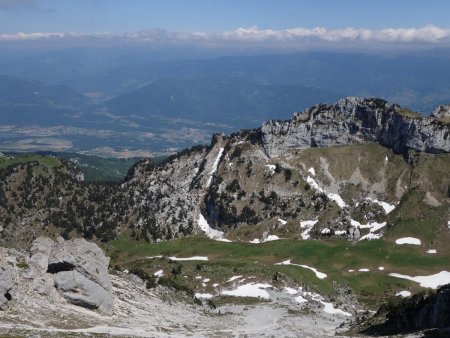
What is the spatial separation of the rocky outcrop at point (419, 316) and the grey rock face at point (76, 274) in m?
32.9

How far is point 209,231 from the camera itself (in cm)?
15975

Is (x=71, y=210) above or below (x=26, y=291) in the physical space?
below

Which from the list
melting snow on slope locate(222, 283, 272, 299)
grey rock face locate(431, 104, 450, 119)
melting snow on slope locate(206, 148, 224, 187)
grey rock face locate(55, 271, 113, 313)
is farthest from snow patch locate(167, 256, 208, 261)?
grey rock face locate(431, 104, 450, 119)

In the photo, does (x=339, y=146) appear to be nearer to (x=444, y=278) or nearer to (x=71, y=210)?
(x=444, y=278)

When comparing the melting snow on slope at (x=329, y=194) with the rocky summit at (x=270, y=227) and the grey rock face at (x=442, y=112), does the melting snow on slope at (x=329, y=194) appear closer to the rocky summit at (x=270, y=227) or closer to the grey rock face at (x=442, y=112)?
the rocky summit at (x=270, y=227)

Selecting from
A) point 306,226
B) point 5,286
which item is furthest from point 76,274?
point 306,226

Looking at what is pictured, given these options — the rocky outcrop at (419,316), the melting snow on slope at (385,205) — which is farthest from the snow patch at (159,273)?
the melting snow on slope at (385,205)

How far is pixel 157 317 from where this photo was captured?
5934 centimetres

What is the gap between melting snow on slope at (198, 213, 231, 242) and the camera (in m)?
154

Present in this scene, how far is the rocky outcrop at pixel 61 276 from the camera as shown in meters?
51.2

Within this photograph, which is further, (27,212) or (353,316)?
(27,212)

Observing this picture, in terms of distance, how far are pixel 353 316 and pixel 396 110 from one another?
324 feet

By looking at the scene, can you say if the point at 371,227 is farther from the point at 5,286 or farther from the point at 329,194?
the point at 5,286

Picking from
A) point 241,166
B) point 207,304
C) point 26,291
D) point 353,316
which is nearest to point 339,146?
point 241,166
